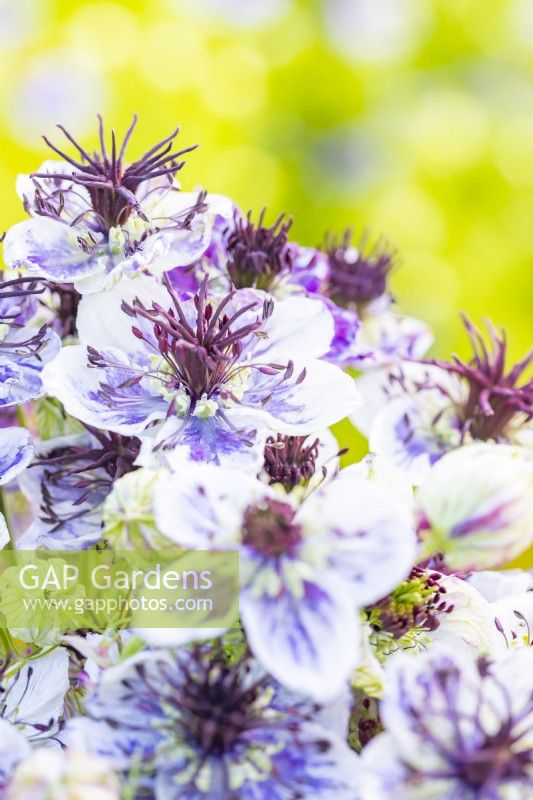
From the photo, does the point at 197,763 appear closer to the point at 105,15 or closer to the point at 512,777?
the point at 512,777

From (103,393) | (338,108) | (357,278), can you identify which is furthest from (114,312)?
(338,108)

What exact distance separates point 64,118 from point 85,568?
51.8 inches

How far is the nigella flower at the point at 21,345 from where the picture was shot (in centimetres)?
45

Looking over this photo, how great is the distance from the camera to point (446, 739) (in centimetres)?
33

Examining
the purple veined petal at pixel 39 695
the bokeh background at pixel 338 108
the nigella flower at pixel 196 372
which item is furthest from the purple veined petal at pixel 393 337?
the bokeh background at pixel 338 108

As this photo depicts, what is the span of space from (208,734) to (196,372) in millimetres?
158

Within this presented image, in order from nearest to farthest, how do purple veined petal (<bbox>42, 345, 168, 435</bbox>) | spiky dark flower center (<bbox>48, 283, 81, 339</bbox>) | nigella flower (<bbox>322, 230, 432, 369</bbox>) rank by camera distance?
purple veined petal (<bbox>42, 345, 168, 435</bbox>) < spiky dark flower center (<bbox>48, 283, 81, 339</bbox>) < nigella flower (<bbox>322, 230, 432, 369</bbox>)

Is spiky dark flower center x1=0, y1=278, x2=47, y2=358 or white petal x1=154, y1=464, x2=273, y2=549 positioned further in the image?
spiky dark flower center x1=0, y1=278, x2=47, y2=358

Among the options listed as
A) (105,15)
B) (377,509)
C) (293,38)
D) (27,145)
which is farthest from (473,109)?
A: (377,509)

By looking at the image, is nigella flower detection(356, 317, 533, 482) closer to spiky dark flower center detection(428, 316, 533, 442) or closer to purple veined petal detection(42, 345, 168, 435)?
spiky dark flower center detection(428, 316, 533, 442)

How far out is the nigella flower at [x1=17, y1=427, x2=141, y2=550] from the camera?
0.46 m

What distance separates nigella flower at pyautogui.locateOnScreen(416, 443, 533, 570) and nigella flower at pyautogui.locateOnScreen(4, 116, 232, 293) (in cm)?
16

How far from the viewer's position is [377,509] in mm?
340

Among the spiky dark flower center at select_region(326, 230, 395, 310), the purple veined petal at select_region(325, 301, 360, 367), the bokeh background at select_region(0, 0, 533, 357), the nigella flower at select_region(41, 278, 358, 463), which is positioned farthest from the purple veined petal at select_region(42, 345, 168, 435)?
the bokeh background at select_region(0, 0, 533, 357)
